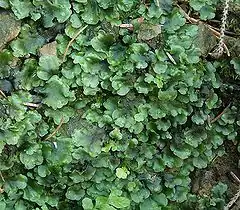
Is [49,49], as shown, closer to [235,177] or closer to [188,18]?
[188,18]

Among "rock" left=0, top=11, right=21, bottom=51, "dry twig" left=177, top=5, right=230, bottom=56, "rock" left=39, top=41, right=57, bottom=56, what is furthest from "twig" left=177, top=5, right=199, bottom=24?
"rock" left=0, top=11, right=21, bottom=51

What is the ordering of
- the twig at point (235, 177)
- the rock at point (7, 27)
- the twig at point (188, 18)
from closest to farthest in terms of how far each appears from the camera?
the rock at point (7, 27), the twig at point (188, 18), the twig at point (235, 177)

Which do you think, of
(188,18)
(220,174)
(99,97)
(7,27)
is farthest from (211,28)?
(7,27)

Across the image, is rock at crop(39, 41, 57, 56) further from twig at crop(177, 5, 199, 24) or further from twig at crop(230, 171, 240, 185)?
twig at crop(230, 171, 240, 185)

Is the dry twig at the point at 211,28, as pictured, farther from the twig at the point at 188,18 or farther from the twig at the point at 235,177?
the twig at the point at 235,177

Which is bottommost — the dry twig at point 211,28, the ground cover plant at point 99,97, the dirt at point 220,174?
the dirt at point 220,174

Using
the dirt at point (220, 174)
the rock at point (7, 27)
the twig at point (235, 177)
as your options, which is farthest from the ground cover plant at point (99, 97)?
the twig at point (235, 177)

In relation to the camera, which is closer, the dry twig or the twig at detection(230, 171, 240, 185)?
the dry twig

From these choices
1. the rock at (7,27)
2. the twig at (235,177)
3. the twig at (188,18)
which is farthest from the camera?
the twig at (235,177)
